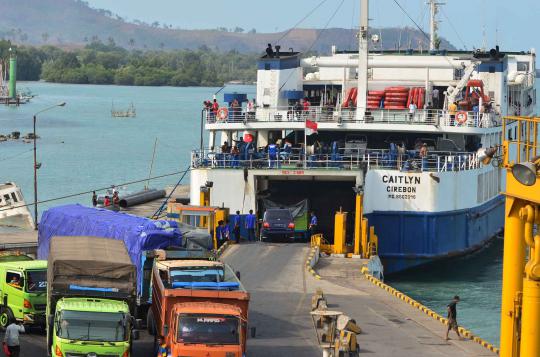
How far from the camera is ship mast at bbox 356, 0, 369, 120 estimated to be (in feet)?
141

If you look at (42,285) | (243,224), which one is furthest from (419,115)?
(42,285)

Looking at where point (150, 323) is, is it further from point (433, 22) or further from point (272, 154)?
point (433, 22)

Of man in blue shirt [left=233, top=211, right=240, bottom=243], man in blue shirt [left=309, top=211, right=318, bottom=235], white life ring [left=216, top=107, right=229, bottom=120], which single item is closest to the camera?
man in blue shirt [left=233, top=211, right=240, bottom=243]

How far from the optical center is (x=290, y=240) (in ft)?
132

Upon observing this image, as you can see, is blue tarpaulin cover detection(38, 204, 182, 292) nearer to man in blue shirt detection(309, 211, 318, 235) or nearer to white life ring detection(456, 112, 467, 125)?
man in blue shirt detection(309, 211, 318, 235)

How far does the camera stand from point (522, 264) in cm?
1547

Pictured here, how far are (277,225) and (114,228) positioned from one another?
10.2m

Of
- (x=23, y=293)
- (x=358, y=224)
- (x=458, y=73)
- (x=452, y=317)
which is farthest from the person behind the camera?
(x=458, y=73)

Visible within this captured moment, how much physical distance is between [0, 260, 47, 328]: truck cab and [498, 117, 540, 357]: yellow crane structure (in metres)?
13.2

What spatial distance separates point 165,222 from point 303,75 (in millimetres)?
22842

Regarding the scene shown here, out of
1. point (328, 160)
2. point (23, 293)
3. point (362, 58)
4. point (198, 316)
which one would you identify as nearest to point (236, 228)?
point (328, 160)

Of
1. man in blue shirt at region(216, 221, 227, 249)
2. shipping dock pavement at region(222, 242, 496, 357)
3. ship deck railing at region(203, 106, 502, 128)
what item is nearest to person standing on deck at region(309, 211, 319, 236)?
shipping dock pavement at region(222, 242, 496, 357)

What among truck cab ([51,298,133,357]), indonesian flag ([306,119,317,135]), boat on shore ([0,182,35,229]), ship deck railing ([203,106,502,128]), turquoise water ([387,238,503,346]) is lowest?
turquoise water ([387,238,503,346])

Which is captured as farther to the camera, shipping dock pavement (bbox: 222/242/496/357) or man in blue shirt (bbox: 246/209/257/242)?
man in blue shirt (bbox: 246/209/257/242)
